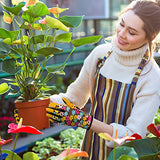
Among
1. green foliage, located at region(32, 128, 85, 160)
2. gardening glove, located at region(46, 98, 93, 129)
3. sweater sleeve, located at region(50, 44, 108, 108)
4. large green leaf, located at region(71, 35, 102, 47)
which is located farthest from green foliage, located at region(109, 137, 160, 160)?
green foliage, located at region(32, 128, 85, 160)

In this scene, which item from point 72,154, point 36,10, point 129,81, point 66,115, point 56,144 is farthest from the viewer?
point 56,144

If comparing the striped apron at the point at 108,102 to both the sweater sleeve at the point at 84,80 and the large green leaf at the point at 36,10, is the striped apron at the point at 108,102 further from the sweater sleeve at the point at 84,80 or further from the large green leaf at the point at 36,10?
the large green leaf at the point at 36,10

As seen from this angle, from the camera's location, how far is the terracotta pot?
3.75 feet

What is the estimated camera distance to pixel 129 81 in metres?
1.38

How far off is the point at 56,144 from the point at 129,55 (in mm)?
1425

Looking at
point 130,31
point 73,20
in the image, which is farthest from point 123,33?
point 73,20

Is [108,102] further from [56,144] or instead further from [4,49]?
[56,144]

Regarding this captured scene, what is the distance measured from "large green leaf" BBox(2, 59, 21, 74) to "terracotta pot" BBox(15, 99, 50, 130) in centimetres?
13

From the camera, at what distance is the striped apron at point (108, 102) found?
1.38m

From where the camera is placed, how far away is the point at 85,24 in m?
4.43

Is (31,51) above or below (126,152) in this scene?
above

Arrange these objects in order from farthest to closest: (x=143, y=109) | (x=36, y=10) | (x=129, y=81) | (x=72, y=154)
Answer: (x=129, y=81) → (x=143, y=109) → (x=36, y=10) → (x=72, y=154)

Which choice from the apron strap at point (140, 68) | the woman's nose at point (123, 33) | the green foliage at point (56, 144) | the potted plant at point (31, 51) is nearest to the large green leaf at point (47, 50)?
the potted plant at point (31, 51)

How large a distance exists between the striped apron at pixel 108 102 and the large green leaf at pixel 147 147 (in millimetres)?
570
